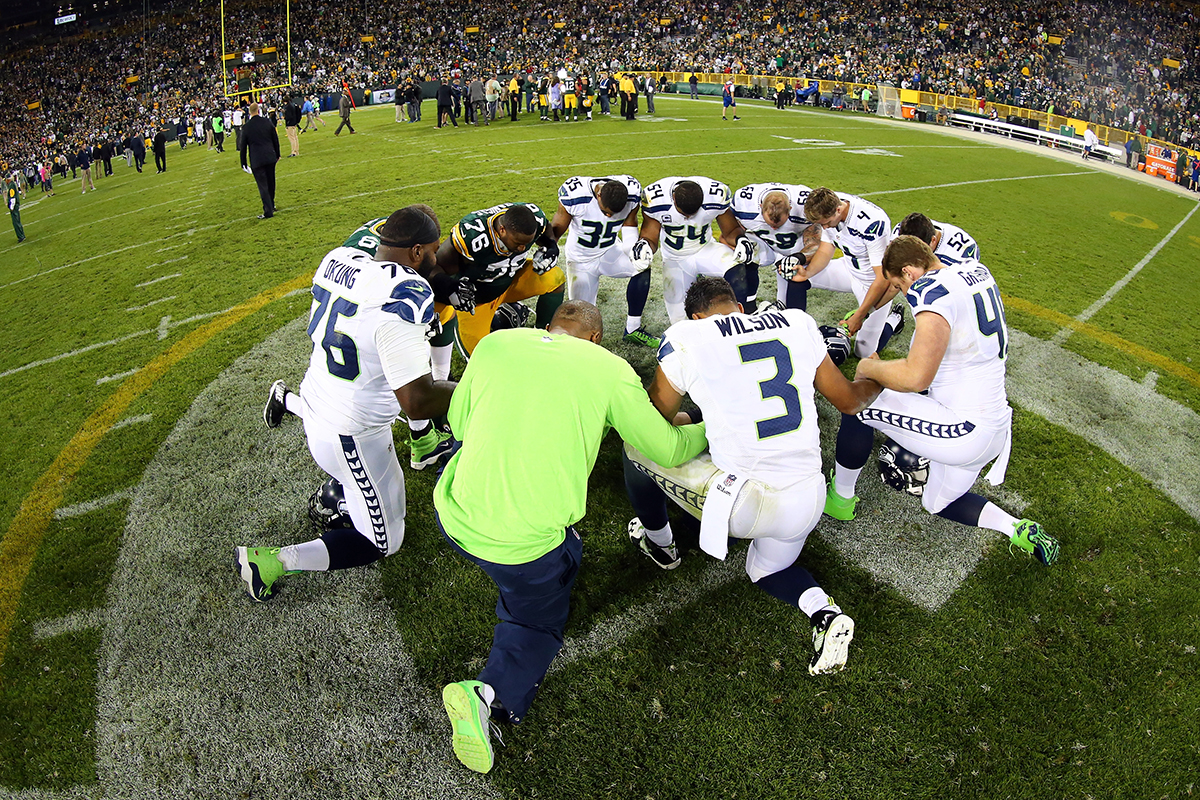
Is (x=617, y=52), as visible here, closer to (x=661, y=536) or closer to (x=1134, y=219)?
(x=1134, y=219)

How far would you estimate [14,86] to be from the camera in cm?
3938

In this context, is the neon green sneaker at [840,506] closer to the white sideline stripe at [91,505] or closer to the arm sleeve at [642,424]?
the arm sleeve at [642,424]

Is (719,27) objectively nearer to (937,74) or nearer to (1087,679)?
(937,74)

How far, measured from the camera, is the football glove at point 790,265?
6.05m

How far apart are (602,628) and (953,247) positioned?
3.63m

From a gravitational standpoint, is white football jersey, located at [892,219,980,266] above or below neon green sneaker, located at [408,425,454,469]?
above

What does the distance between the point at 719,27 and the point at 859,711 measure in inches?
1554

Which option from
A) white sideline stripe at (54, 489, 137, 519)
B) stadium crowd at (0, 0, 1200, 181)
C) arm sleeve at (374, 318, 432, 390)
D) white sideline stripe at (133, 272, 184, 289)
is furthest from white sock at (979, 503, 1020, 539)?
stadium crowd at (0, 0, 1200, 181)

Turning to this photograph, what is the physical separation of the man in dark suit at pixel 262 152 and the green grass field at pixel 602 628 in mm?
4972

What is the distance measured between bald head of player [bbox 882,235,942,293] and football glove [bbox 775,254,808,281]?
2.35 metres

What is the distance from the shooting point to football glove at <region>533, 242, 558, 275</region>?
554 centimetres

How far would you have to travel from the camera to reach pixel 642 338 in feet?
20.4

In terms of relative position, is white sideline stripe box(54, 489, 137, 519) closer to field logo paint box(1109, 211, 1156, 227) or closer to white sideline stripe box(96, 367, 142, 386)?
white sideline stripe box(96, 367, 142, 386)

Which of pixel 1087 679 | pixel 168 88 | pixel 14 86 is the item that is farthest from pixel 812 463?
pixel 14 86
